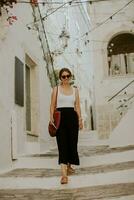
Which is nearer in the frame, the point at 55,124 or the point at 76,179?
the point at 76,179

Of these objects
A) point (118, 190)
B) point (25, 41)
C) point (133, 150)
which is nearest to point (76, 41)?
point (25, 41)

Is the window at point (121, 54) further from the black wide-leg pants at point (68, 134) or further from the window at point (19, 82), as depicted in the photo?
the black wide-leg pants at point (68, 134)

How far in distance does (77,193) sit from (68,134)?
1.09 m

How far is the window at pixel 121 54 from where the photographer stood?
2006 cm

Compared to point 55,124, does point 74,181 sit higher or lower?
lower

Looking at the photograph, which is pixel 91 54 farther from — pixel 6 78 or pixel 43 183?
pixel 43 183

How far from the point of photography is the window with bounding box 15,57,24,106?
293 inches

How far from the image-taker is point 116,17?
1941 centimetres

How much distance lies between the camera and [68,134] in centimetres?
590

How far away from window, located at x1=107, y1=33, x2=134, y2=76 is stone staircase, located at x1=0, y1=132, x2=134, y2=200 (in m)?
12.8

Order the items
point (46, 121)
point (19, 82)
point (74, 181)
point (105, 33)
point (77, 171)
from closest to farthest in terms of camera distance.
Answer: point (74, 181)
point (77, 171)
point (19, 82)
point (46, 121)
point (105, 33)

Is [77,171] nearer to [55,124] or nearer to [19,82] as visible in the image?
[55,124]

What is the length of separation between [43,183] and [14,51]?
9.08 ft

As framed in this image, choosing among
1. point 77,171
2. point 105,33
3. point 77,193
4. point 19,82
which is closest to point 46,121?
point 19,82
